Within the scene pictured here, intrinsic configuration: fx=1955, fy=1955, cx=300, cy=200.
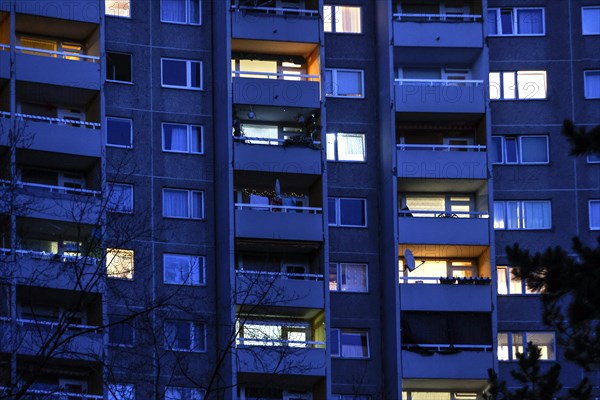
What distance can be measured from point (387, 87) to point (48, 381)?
1534 cm

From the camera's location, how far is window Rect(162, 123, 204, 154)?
66062 mm

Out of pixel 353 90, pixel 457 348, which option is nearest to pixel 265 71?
pixel 353 90

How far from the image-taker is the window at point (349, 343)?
65.4 meters

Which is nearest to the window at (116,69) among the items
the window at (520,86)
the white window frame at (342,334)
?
the white window frame at (342,334)

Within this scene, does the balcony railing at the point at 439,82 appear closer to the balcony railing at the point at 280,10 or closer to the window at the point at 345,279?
the balcony railing at the point at 280,10

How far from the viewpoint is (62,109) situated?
216ft

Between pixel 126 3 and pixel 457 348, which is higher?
pixel 126 3

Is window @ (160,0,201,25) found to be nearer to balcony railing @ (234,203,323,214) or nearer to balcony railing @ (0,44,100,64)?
balcony railing @ (0,44,100,64)

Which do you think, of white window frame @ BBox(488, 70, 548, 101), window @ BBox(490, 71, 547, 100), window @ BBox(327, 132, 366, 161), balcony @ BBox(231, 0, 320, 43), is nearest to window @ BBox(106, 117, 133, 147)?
balcony @ BBox(231, 0, 320, 43)

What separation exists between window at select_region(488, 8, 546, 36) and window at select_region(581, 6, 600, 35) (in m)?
1.41

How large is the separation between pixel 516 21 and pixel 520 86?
2412 mm

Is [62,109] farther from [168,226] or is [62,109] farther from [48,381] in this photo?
[48,381]

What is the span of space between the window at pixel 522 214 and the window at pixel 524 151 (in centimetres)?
147

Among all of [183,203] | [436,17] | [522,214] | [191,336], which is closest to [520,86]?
[436,17]
